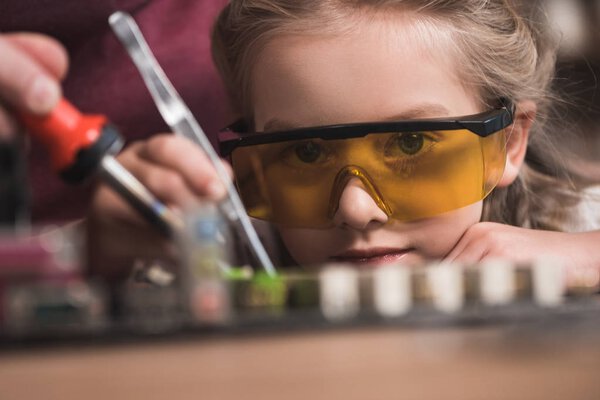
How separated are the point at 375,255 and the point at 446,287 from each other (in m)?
0.54

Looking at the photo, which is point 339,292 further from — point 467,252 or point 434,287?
point 467,252

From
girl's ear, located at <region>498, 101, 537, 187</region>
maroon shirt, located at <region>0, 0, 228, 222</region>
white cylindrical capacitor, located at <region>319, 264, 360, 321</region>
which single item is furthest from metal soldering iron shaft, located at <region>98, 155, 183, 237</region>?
girl's ear, located at <region>498, 101, 537, 187</region>

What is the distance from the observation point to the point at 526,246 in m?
0.87

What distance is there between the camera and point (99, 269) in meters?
0.63

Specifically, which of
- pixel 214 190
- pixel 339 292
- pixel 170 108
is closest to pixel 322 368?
pixel 339 292

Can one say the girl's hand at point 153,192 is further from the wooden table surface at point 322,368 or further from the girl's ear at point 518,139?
the girl's ear at point 518,139

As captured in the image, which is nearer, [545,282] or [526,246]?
[545,282]

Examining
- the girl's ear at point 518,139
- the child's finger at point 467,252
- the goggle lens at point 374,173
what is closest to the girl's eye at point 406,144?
the goggle lens at point 374,173

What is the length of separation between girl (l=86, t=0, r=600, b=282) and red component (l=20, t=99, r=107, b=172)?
346mm

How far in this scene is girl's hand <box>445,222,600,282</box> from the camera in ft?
2.80

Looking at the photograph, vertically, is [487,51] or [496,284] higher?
[487,51]

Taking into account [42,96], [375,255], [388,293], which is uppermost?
[42,96]

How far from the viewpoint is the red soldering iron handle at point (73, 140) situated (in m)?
0.49

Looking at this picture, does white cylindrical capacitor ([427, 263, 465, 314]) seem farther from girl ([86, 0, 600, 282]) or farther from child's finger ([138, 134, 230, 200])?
girl ([86, 0, 600, 282])
